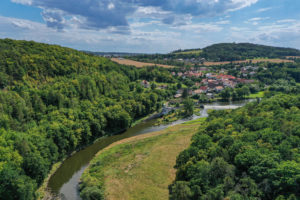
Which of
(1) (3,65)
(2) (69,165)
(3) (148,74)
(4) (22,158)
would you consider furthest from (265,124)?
(3) (148,74)

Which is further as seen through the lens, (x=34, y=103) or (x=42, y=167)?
(x=34, y=103)

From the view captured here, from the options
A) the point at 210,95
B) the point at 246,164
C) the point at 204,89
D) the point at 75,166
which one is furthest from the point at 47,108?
the point at 204,89

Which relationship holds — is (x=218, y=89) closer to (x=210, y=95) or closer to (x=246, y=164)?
(x=210, y=95)

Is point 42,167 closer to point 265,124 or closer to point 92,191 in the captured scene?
point 92,191

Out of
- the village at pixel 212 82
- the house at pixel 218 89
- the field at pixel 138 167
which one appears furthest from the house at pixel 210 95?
the field at pixel 138 167

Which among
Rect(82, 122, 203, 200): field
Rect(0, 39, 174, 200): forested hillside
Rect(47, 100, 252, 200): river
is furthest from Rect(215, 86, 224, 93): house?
Rect(82, 122, 203, 200): field

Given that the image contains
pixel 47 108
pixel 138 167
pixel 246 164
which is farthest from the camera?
pixel 47 108

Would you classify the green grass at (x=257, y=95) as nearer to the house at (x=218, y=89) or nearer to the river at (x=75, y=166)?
the house at (x=218, y=89)

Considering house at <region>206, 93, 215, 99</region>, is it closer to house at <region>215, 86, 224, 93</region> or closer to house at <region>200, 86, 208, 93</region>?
house at <region>200, 86, 208, 93</region>
